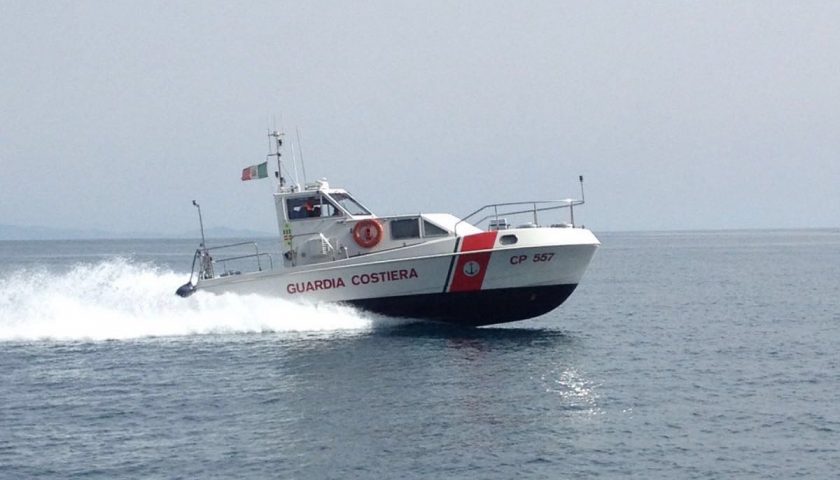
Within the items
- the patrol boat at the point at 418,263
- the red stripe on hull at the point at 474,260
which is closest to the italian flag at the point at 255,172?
the patrol boat at the point at 418,263

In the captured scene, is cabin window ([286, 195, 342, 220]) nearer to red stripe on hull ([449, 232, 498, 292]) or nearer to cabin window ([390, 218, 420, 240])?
cabin window ([390, 218, 420, 240])

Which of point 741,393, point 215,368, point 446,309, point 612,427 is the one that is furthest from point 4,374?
point 741,393

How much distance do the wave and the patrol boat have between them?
48 centimetres

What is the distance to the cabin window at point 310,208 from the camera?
2653 cm

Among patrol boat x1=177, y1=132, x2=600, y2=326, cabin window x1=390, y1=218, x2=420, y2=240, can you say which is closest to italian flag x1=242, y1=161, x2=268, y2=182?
patrol boat x1=177, y1=132, x2=600, y2=326

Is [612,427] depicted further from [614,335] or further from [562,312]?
[562,312]

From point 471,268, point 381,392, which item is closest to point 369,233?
point 471,268

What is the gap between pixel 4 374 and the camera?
22.5 metres

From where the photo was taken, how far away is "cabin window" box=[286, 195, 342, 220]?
87.0ft

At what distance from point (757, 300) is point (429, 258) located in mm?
23346

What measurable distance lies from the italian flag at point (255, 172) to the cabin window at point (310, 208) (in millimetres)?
1112

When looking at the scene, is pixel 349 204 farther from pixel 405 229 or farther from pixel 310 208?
pixel 405 229

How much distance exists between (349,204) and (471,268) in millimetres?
4133

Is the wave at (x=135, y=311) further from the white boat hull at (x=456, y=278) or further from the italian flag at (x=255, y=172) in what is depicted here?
Result: the italian flag at (x=255, y=172)
